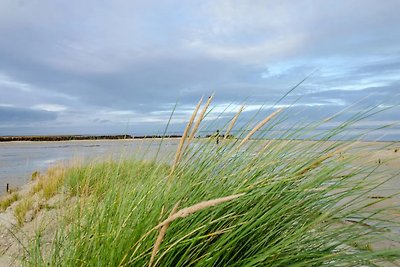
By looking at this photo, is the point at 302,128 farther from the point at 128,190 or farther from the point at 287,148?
the point at 128,190

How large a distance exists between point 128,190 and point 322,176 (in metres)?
1.26

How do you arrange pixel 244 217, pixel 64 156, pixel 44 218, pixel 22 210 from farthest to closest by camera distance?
pixel 64 156, pixel 22 210, pixel 44 218, pixel 244 217

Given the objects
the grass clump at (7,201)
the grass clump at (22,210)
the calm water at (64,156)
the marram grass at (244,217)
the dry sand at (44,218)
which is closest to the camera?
the marram grass at (244,217)

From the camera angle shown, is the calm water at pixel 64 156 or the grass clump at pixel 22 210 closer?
the calm water at pixel 64 156

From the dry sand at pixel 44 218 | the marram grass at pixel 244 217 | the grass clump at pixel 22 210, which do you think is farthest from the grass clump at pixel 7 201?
the marram grass at pixel 244 217

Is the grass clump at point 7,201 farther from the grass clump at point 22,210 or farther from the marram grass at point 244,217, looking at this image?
the marram grass at point 244,217

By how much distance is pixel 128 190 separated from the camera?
105 inches

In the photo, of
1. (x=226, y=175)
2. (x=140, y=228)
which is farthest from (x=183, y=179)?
(x=140, y=228)

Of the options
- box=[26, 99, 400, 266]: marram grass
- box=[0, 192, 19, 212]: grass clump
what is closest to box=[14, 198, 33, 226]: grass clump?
box=[0, 192, 19, 212]: grass clump

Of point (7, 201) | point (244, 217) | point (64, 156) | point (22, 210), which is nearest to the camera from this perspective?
point (244, 217)

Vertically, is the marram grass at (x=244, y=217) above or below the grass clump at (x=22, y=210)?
above

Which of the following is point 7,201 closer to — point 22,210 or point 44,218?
point 22,210

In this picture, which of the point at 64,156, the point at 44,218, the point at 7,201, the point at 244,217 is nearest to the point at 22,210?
the point at 7,201

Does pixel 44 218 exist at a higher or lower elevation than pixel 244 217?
lower
